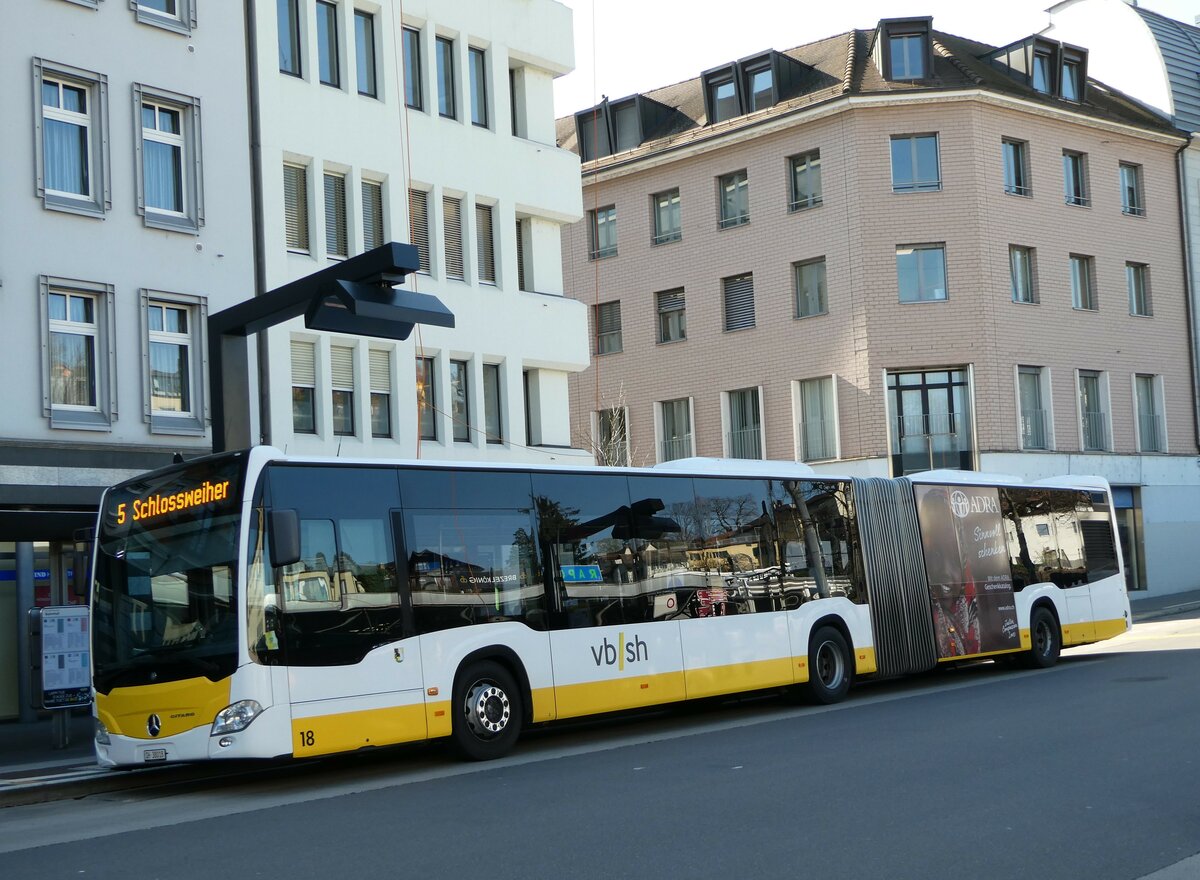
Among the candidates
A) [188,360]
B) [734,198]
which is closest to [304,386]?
[188,360]

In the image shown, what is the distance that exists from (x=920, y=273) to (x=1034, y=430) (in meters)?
5.33

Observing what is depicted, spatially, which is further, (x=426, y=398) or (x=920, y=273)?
(x=920, y=273)

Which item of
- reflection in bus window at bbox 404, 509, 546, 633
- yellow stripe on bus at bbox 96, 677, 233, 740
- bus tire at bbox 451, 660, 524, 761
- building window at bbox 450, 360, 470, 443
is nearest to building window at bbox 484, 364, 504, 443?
building window at bbox 450, 360, 470, 443

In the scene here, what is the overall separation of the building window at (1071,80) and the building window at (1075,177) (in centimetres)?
196

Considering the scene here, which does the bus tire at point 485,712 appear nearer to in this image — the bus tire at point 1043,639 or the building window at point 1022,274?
the bus tire at point 1043,639

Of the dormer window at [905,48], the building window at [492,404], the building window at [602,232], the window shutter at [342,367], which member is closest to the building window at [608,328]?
the building window at [602,232]

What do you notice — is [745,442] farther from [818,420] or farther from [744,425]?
[818,420]

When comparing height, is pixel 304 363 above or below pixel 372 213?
below

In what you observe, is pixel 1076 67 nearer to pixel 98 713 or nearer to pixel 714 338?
pixel 714 338

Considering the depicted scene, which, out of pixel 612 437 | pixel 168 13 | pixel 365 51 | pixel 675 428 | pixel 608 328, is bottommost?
pixel 612 437

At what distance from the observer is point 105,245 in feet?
68.9

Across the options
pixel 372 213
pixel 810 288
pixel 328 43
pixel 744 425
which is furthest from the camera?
pixel 744 425

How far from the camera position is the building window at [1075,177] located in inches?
1678

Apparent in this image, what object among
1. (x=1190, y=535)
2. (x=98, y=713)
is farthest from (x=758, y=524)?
(x=1190, y=535)
